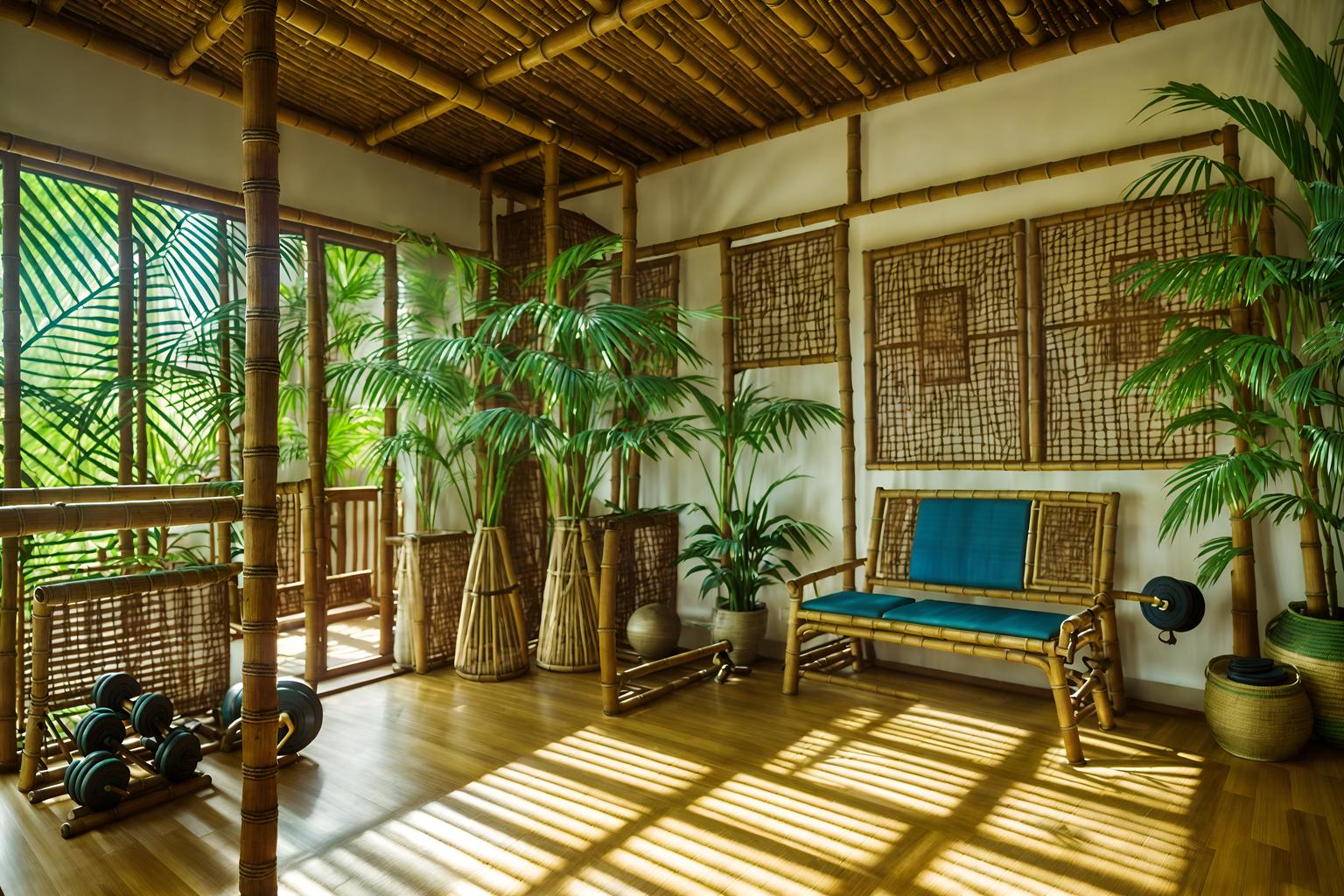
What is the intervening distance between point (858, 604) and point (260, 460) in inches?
100

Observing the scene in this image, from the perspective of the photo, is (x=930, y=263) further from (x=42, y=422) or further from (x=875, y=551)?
(x=42, y=422)

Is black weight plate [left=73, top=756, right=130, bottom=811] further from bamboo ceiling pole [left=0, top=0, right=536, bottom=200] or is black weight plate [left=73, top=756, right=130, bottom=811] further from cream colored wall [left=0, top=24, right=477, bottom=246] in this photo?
bamboo ceiling pole [left=0, top=0, right=536, bottom=200]

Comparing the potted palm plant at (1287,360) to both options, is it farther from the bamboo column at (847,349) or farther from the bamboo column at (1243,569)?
the bamboo column at (847,349)

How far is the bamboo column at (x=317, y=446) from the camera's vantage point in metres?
3.95

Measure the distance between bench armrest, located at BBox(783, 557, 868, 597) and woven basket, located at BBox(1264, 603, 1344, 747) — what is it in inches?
65.6

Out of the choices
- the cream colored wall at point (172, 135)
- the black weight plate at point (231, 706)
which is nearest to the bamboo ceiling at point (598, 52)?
the cream colored wall at point (172, 135)

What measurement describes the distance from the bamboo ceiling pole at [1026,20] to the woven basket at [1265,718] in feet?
8.65

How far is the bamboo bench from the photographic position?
10.2ft

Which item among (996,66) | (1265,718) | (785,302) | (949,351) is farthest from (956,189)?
(1265,718)

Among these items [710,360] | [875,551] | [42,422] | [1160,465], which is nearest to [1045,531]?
[1160,465]

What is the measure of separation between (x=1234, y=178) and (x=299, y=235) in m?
4.10

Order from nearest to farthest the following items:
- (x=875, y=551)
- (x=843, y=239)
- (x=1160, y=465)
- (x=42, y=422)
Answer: (x=42, y=422) → (x=1160, y=465) → (x=875, y=551) → (x=843, y=239)

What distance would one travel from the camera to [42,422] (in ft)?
10.6

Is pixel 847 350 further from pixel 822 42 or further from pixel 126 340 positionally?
pixel 126 340
